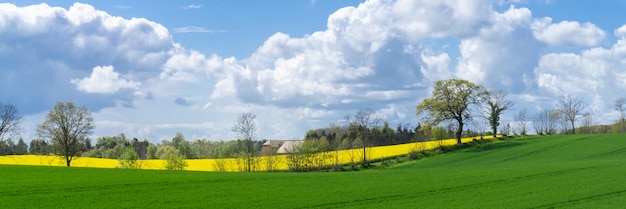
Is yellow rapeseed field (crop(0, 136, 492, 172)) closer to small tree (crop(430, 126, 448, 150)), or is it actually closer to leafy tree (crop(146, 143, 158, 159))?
small tree (crop(430, 126, 448, 150))

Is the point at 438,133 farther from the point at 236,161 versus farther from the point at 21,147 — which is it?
the point at 21,147

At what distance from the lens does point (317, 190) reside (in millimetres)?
31922

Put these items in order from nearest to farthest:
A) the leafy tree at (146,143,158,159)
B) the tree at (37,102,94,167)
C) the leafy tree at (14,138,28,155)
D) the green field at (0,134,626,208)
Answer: the green field at (0,134,626,208), the tree at (37,102,94,167), the leafy tree at (14,138,28,155), the leafy tree at (146,143,158,159)

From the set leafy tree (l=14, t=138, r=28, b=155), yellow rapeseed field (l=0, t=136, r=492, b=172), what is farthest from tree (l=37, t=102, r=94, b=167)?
leafy tree (l=14, t=138, r=28, b=155)

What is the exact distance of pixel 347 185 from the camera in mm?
34406

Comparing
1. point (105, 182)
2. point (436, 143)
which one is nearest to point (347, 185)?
point (105, 182)

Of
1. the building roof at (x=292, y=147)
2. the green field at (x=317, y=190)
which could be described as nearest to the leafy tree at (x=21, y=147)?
the building roof at (x=292, y=147)

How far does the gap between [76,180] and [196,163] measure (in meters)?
53.5

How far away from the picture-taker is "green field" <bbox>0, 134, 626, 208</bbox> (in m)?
26.2

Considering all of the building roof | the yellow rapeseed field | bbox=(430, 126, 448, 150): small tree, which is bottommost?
the yellow rapeseed field

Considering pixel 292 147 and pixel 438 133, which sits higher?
pixel 438 133

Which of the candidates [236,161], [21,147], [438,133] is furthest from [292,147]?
[21,147]

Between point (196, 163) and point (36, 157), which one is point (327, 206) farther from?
point (36, 157)

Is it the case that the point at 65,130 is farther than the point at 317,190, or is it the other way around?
the point at 65,130
